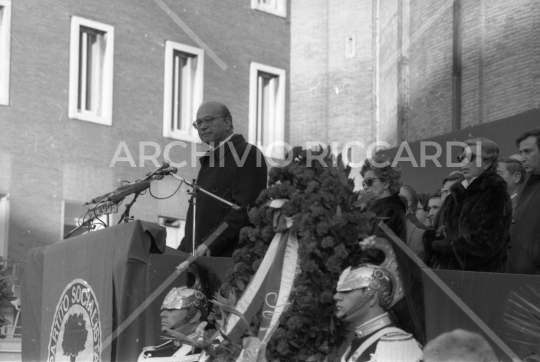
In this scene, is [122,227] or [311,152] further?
[122,227]

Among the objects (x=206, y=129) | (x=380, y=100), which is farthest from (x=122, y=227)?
(x=380, y=100)

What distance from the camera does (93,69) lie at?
2086cm

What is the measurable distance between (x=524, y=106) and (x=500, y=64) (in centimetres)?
114

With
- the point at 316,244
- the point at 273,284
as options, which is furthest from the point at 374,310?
the point at 273,284

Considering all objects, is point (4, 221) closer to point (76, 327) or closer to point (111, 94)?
point (111, 94)

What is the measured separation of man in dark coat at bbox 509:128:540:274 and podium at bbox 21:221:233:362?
5.51 ft

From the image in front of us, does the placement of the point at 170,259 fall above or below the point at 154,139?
below

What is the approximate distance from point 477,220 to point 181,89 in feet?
53.9

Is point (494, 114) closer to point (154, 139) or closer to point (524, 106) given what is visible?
point (524, 106)

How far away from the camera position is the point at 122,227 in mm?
6871

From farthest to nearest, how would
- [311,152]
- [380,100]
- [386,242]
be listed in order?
1. [380,100]
2. [311,152]
3. [386,242]

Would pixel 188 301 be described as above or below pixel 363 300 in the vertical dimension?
below

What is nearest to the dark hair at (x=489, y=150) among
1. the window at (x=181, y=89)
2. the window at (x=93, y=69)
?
the window at (x=93, y=69)

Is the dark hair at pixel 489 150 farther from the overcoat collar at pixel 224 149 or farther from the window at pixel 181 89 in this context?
the window at pixel 181 89
